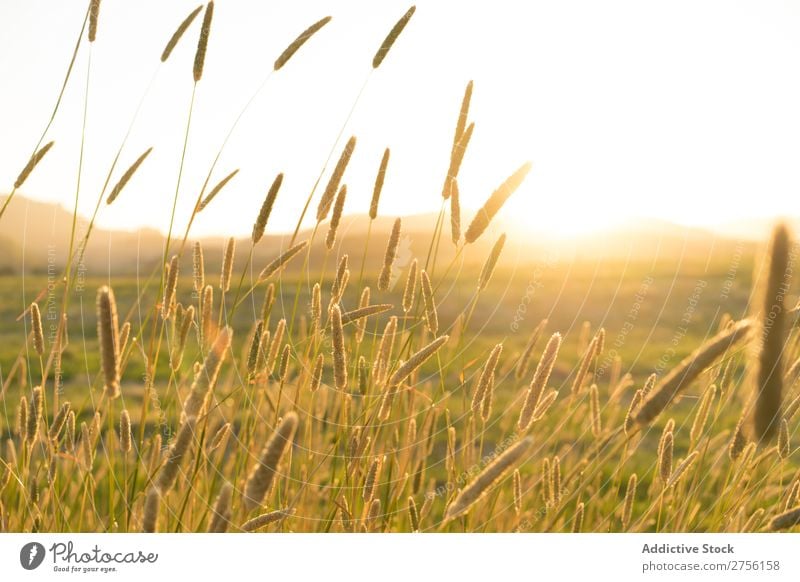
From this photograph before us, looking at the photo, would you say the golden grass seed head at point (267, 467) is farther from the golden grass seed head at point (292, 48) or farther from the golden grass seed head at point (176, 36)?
the golden grass seed head at point (176, 36)

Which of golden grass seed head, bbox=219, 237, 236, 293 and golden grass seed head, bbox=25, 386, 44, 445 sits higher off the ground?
golden grass seed head, bbox=219, 237, 236, 293

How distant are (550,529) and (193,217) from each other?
2.87ft

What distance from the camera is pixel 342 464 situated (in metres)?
1.24

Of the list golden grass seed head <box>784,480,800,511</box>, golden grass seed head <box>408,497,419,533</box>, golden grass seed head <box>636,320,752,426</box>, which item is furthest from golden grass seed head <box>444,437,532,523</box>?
golden grass seed head <box>784,480,800,511</box>

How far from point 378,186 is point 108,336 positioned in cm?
57

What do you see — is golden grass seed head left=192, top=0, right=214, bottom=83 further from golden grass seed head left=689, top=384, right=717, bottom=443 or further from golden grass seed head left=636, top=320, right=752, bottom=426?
golden grass seed head left=689, top=384, right=717, bottom=443

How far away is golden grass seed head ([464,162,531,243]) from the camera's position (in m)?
1.01

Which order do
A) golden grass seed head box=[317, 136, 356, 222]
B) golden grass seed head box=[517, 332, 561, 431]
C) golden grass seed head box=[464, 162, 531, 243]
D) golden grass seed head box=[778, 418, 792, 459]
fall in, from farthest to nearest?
golden grass seed head box=[778, 418, 792, 459], golden grass seed head box=[317, 136, 356, 222], golden grass seed head box=[464, 162, 531, 243], golden grass seed head box=[517, 332, 561, 431]

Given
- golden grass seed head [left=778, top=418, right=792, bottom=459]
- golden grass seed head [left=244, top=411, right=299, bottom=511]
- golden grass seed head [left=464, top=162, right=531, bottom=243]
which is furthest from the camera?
golden grass seed head [left=778, top=418, right=792, bottom=459]
